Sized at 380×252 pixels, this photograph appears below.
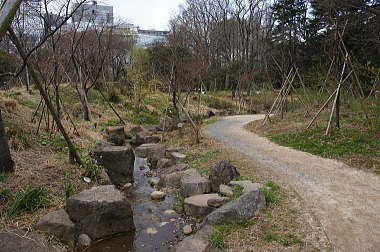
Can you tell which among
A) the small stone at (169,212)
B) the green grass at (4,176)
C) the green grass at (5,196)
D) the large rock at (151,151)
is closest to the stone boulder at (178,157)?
the large rock at (151,151)

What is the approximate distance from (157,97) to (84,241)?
16326mm

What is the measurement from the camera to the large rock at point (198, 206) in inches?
192

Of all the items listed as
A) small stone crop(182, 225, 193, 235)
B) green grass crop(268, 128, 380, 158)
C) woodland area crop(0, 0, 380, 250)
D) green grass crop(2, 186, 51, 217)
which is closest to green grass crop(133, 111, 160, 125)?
woodland area crop(0, 0, 380, 250)

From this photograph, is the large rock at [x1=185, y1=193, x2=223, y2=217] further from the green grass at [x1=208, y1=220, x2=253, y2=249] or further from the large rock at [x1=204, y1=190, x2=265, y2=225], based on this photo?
the green grass at [x1=208, y1=220, x2=253, y2=249]

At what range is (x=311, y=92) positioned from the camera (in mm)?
14281

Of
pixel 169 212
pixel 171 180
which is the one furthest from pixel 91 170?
pixel 169 212

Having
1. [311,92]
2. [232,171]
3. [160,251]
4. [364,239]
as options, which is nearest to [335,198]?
[364,239]

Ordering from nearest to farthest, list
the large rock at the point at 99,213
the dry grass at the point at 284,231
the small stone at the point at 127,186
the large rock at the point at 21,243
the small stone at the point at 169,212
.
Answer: the large rock at the point at 21,243 → the dry grass at the point at 284,231 → the large rock at the point at 99,213 → the small stone at the point at 169,212 → the small stone at the point at 127,186

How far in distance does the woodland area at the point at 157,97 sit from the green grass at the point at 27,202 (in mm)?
91

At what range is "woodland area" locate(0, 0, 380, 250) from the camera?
19.4ft

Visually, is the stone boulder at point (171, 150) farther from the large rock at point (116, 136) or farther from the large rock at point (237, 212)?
the large rock at point (237, 212)

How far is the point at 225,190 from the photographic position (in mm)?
5246

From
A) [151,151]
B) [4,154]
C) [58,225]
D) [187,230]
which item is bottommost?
[187,230]

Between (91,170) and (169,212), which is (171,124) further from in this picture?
(169,212)
